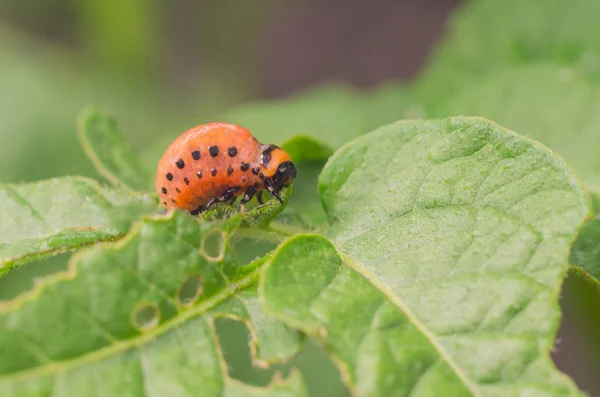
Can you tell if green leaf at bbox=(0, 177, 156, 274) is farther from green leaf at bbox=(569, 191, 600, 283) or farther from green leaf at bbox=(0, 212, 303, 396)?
green leaf at bbox=(569, 191, 600, 283)

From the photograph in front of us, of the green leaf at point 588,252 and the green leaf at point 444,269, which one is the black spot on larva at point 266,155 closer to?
the green leaf at point 444,269

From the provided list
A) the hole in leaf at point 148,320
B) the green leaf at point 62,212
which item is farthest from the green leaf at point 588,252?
the green leaf at point 62,212

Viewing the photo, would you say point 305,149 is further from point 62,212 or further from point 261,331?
point 261,331

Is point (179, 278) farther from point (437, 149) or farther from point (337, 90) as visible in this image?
point (337, 90)

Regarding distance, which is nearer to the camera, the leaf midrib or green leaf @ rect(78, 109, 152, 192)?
the leaf midrib

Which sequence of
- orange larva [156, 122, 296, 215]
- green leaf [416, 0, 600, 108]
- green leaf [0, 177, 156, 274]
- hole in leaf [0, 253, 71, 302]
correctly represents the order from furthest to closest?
hole in leaf [0, 253, 71, 302] → green leaf [416, 0, 600, 108] → orange larva [156, 122, 296, 215] → green leaf [0, 177, 156, 274]

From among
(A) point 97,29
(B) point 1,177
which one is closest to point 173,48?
(A) point 97,29

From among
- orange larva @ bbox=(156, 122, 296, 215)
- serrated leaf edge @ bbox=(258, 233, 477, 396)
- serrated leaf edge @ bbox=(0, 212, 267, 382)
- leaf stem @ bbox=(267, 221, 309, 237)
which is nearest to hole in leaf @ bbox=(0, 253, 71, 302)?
orange larva @ bbox=(156, 122, 296, 215)
